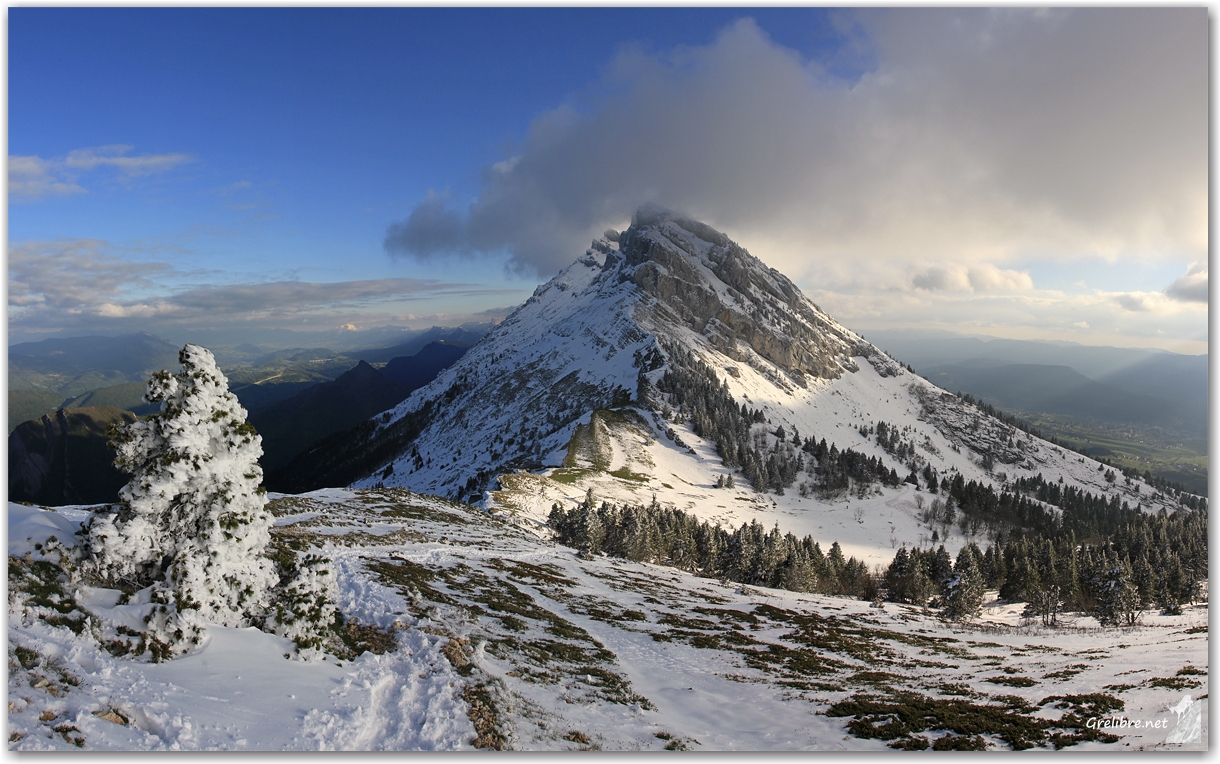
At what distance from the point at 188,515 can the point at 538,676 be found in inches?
533

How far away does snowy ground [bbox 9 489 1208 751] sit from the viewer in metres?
12.3

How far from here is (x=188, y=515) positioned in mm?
16328

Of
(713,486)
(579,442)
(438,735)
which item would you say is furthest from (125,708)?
(713,486)

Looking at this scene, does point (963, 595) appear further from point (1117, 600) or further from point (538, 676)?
point (538, 676)

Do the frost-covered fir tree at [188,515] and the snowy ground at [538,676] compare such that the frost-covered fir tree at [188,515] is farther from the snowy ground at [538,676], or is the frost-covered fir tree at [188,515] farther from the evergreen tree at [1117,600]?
the evergreen tree at [1117,600]

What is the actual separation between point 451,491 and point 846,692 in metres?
149

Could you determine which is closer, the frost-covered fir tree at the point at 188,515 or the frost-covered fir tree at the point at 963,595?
the frost-covered fir tree at the point at 188,515

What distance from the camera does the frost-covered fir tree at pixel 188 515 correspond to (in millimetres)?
15156

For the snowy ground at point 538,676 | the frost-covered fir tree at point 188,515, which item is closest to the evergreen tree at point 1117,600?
the snowy ground at point 538,676

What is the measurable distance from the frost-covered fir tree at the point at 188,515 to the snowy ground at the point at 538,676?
94 centimetres

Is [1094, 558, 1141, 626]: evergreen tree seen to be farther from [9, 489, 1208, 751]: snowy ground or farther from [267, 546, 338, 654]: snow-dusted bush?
[267, 546, 338, 654]: snow-dusted bush

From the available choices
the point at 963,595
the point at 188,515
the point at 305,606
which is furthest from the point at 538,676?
the point at 963,595

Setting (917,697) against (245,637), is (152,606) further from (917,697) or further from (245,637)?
(917,697)

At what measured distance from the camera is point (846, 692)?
23.6 meters
